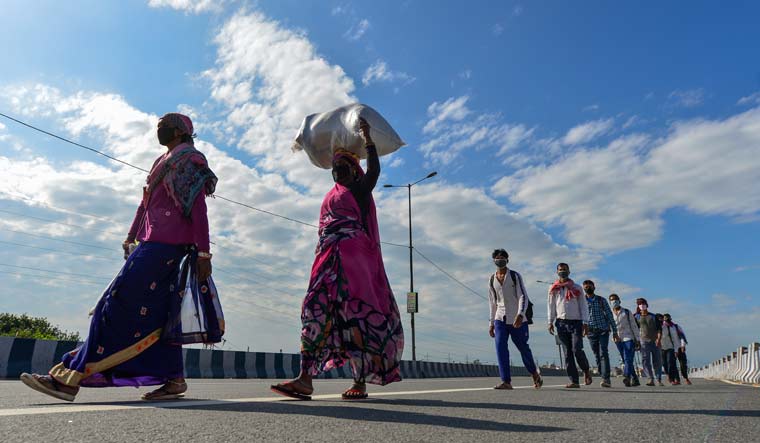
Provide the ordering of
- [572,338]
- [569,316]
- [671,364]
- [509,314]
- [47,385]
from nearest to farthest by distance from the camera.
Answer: [47,385] → [509,314] → [569,316] → [572,338] → [671,364]

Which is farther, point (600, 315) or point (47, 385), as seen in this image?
point (600, 315)

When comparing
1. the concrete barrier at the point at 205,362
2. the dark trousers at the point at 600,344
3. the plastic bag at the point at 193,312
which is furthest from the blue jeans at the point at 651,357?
the plastic bag at the point at 193,312

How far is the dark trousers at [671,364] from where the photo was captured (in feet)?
47.2

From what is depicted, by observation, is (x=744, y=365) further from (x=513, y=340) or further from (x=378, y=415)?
(x=378, y=415)

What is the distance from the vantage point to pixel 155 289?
4.15m

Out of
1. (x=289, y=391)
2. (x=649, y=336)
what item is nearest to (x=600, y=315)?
(x=649, y=336)

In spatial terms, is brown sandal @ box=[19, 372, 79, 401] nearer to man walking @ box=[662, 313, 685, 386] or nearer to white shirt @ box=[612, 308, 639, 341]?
white shirt @ box=[612, 308, 639, 341]

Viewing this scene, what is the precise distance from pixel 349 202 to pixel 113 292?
178 cm

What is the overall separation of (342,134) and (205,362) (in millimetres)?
10305

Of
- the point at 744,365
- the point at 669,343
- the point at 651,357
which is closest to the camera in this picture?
the point at 651,357

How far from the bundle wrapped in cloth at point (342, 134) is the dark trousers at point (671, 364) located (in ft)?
39.2

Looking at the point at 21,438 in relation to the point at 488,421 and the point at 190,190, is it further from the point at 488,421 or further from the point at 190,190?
the point at 190,190

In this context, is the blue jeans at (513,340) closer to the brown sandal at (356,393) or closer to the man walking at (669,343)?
the brown sandal at (356,393)

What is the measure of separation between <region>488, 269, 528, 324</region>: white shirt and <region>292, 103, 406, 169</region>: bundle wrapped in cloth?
12.1 feet
